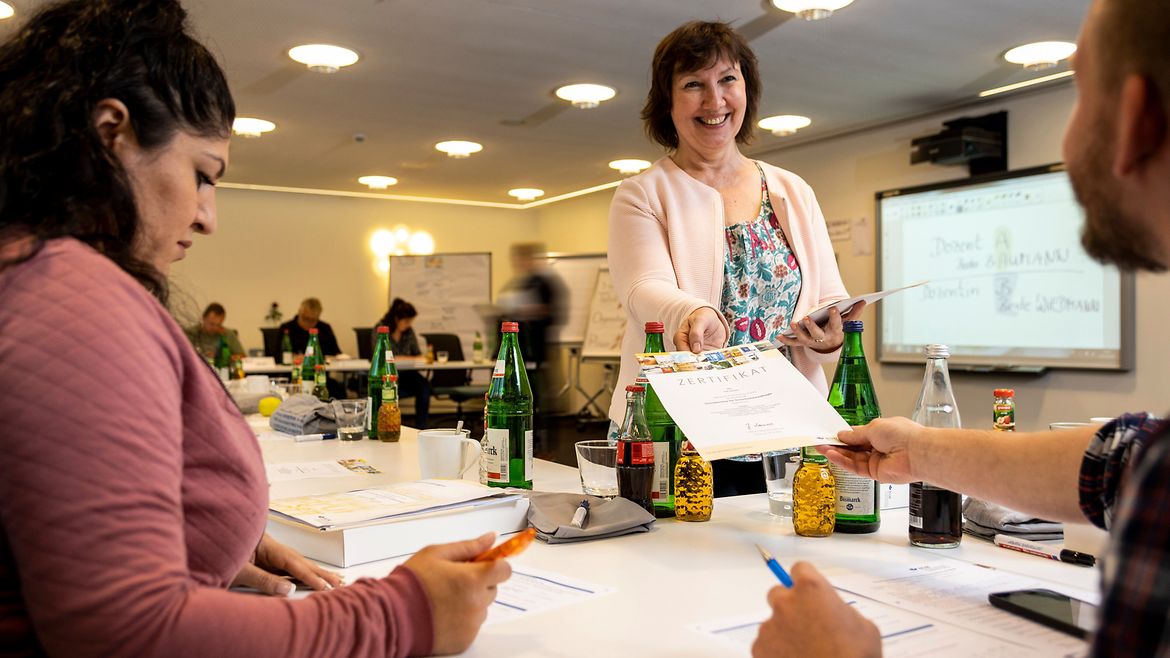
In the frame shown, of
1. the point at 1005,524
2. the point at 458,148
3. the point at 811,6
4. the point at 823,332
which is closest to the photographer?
the point at 1005,524

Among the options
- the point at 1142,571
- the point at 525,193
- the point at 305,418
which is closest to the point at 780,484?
the point at 1142,571

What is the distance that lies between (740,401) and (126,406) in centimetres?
86

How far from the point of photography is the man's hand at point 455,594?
83cm

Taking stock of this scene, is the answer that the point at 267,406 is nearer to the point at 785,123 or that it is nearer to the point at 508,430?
the point at 508,430

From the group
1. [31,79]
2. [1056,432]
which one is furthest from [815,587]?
[31,79]

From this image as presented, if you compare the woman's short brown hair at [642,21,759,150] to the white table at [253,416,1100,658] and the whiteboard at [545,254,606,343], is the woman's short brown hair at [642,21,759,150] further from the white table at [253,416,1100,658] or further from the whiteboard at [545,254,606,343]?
the whiteboard at [545,254,606,343]

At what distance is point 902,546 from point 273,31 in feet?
14.2

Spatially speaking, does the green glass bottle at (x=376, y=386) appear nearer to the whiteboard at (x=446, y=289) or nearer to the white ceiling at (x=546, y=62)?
the white ceiling at (x=546, y=62)

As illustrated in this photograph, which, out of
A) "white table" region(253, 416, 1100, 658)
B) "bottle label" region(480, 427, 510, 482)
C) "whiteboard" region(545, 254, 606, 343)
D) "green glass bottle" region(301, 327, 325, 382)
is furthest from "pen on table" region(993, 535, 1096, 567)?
"whiteboard" region(545, 254, 606, 343)

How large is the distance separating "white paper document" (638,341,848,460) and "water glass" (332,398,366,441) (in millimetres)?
1432

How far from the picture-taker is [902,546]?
1262mm

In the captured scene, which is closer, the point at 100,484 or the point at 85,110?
the point at 100,484

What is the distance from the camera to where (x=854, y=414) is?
60.1 inches

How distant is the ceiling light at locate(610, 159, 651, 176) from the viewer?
838 centimetres
